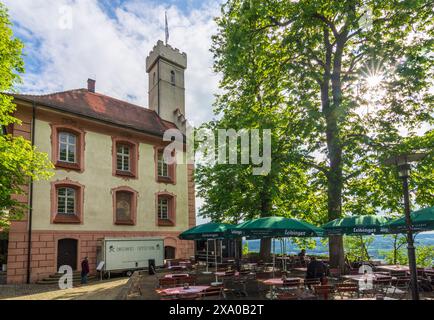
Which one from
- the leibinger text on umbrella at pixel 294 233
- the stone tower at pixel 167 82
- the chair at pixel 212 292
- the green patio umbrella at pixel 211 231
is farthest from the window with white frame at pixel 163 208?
the chair at pixel 212 292

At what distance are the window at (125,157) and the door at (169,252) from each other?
6341 mm

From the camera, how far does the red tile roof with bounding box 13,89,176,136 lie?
22797 millimetres

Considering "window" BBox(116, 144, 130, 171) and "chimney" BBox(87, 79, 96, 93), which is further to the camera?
"chimney" BBox(87, 79, 96, 93)

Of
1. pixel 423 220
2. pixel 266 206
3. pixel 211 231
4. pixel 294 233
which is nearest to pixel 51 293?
pixel 211 231

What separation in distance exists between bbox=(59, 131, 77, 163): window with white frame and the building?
62 millimetres

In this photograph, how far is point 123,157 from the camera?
1024 inches

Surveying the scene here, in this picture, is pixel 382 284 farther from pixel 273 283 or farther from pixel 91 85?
pixel 91 85

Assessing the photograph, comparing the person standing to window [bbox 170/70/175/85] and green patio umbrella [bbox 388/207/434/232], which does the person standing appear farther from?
window [bbox 170/70/175/85]

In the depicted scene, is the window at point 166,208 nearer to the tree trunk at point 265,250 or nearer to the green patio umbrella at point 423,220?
the tree trunk at point 265,250

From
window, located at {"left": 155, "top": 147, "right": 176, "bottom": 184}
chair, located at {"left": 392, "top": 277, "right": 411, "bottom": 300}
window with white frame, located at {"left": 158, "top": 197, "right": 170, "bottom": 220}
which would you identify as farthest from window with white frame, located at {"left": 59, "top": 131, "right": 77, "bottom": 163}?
chair, located at {"left": 392, "top": 277, "right": 411, "bottom": 300}

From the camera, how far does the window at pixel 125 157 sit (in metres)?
25.3
